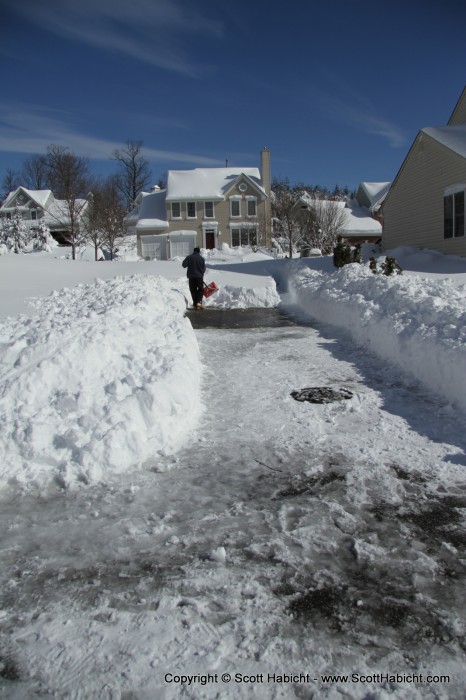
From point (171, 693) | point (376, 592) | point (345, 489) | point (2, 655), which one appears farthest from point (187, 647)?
point (345, 489)

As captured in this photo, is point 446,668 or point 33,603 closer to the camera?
point 446,668

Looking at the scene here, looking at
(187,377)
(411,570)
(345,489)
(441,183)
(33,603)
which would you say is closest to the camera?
(33,603)

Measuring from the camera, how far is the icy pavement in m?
2.35

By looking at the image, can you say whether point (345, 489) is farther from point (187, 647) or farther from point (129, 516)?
point (187, 647)

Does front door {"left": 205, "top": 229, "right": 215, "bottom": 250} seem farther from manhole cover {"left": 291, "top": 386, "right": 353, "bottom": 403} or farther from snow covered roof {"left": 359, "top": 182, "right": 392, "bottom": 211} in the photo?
manhole cover {"left": 291, "top": 386, "right": 353, "bottom": 403}

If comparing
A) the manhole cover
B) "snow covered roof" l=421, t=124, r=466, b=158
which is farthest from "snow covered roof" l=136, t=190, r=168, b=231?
the manhole cover

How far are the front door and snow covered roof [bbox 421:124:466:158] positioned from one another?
87.8 feet

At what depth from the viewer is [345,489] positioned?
407 cm

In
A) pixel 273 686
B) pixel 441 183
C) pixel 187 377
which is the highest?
pixel 441 183

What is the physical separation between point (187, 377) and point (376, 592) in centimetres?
367

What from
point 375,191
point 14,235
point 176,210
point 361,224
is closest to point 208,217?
point 176,210

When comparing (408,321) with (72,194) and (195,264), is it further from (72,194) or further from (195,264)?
(72,194)

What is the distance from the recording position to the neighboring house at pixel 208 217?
149ft

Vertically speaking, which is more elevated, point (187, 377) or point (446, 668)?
point (187, 377)
